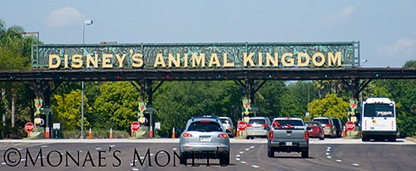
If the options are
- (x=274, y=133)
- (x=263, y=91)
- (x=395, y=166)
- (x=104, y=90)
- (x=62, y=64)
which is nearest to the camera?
(x=395, y=166)

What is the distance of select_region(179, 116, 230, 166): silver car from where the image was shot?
1137 inches

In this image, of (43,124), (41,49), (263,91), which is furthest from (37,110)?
(263,91)

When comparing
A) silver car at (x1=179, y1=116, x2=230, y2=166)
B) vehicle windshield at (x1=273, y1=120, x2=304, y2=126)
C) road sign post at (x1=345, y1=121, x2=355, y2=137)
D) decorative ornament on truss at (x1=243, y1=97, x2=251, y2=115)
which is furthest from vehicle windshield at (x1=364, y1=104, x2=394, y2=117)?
silver car at (x1=179, y1=116, x2=230, y2=166)

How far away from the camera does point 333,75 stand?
6644cm

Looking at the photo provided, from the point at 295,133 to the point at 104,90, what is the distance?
85.0 meters

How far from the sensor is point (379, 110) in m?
57.3

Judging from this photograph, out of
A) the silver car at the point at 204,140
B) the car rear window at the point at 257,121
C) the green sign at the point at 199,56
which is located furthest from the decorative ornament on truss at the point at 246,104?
the silver car at the point at 204,140

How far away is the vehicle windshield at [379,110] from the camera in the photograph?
57062mm

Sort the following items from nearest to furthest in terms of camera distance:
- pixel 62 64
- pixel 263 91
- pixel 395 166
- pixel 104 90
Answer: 1. pixel 395 166
2. pixel 62 64
3. pixel 104 90
4. pixel 263 91

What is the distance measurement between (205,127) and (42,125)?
4188 centimetres

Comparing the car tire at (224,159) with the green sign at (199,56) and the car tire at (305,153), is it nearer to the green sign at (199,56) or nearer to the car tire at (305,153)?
the car tire at (305,153)

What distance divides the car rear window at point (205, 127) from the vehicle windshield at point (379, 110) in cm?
2959

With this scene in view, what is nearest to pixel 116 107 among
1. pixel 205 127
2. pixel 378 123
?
pixel 378 123

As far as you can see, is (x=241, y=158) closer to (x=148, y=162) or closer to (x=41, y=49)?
(x=148, y=162)
